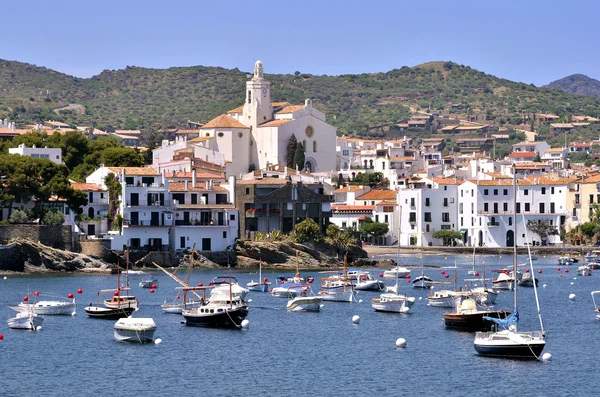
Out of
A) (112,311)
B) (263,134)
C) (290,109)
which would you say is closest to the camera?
(112,311)

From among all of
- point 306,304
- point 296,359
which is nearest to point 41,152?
point 306,304

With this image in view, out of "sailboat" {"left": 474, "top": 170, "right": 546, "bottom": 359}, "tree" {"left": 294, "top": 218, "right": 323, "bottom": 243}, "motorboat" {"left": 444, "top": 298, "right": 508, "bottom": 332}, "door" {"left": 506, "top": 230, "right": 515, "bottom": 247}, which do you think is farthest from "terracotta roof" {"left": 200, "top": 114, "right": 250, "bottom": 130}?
"sailboat" {"left": 474, "top": 170, "right": 546, "bottom": 359}

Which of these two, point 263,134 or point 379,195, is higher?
point 263,134

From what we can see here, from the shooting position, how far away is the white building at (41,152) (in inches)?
4198

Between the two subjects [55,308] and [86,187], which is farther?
[86,187]

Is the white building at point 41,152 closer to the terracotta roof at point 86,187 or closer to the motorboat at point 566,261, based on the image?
the terracotta roof at point 86,187

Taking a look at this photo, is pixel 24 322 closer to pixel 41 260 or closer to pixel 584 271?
pixel 41 260

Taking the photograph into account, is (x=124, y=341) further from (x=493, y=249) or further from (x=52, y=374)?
(x=493, y=249)

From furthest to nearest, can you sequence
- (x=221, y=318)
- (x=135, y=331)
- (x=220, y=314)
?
(x=221, y=318) < (x=220, y=314) < (x=135, y=331)

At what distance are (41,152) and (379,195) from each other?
1460 inches

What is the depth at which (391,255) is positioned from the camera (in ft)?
373

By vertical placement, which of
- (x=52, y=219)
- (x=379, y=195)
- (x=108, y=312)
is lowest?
(x=108, y=312)

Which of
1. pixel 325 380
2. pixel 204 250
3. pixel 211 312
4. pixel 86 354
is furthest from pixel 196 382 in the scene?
pixel 204 250

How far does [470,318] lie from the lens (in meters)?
54.8
